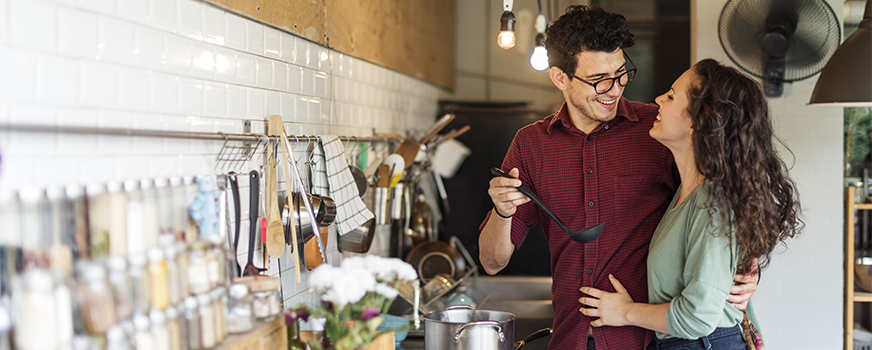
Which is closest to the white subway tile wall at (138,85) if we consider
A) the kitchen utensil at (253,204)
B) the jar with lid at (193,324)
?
the kitchen utensil at (253,204)

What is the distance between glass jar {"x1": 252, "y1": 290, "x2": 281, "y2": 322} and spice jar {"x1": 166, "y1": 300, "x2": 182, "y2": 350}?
0.19m

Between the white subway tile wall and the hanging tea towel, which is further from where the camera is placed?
the hanging tea towel

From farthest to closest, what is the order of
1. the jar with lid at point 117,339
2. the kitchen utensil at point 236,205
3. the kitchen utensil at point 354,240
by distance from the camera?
1. the kitchen utensil at point 354,240
2. the kitchen utensil at point 236,205
3. the jar with lid at point 117,339

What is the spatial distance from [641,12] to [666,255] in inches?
92.7

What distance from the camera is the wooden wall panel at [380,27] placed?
1.90 m

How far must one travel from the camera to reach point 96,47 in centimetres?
114

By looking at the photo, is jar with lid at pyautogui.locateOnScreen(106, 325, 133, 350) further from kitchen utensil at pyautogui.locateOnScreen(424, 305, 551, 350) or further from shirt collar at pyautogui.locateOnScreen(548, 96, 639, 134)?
shirt collar at pyautogui.locateOnScreen(548, 96, 639, 134)

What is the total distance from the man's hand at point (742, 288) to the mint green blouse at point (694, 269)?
0.08ft

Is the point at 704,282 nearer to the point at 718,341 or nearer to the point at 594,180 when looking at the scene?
the point at 718,341

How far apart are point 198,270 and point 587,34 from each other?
51.7 inches

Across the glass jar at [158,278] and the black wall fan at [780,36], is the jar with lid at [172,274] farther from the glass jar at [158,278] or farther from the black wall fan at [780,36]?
the black wall fan at [780,36]

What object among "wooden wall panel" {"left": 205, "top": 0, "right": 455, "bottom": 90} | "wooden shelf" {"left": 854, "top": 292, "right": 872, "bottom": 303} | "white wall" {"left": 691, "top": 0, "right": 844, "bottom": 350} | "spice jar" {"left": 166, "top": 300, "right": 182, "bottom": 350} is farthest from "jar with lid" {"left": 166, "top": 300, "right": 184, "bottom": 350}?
"wooden shelf" {"left": 854, "top": 292, "right": 872, "bottom": 303}

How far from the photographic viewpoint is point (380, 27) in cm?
293

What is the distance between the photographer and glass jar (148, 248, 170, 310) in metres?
1.10
